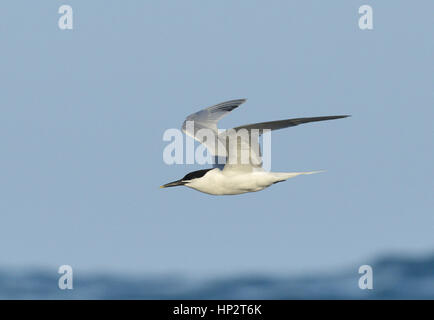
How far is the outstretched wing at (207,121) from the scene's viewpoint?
11438 millimetres

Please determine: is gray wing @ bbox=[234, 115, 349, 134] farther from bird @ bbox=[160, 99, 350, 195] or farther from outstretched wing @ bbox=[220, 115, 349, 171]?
bird @ bbox=[160, 99, 350, 195]

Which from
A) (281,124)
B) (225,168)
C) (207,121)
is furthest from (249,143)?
(281,124)

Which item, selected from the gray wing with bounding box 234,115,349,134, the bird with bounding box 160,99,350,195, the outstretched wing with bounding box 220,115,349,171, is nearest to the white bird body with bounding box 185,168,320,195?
Result: the bird with bounding box 160,99,350,195

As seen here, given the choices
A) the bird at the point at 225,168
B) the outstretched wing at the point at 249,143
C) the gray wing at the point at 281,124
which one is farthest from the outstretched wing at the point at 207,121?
the gray wing at the point at 281,124

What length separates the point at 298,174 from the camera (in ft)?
36.6

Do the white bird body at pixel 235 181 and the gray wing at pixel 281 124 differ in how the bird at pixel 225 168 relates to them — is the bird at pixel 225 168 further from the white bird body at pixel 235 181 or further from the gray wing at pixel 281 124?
the gray wing at pixel 281 124

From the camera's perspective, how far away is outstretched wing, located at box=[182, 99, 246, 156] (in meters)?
11.4

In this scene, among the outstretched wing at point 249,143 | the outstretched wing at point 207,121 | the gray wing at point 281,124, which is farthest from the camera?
the outstretched wing at point 207,121

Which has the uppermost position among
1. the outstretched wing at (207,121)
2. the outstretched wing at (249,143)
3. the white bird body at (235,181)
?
the outstretched wing at (207,121)

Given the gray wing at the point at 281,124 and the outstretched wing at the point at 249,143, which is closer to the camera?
the gray wing at the point at 281,124

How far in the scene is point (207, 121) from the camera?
11.5 metres

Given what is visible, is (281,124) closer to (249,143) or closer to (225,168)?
(249,143)

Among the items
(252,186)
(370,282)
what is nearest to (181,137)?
(252,186)

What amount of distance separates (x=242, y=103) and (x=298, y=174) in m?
1.53
